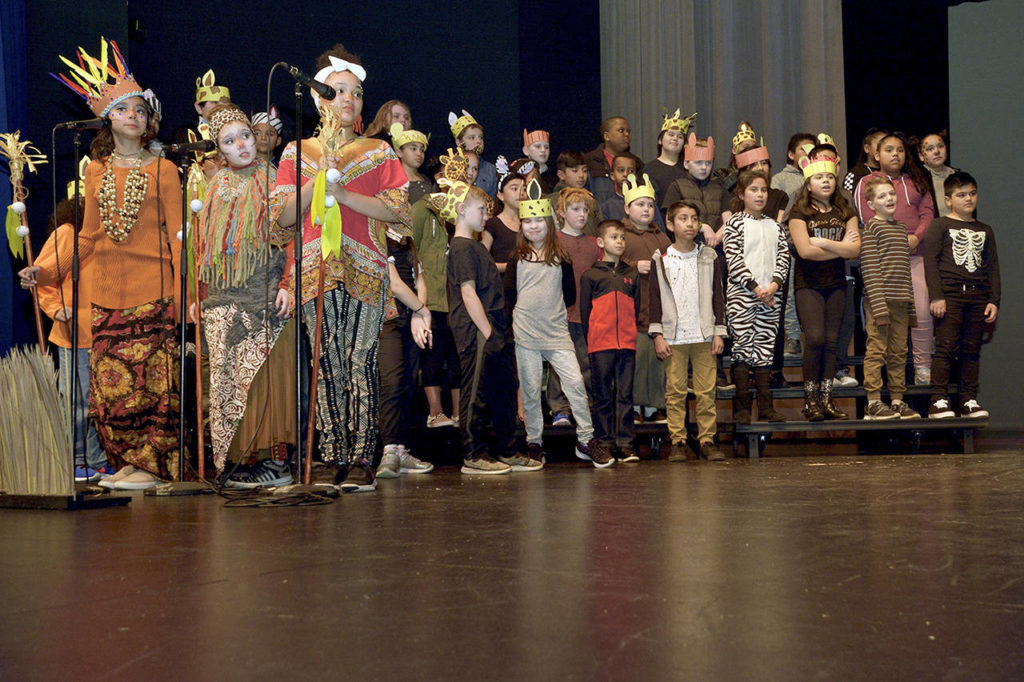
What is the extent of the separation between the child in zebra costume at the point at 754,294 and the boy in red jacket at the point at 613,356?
61 cm

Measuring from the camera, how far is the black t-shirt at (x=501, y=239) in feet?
19.5

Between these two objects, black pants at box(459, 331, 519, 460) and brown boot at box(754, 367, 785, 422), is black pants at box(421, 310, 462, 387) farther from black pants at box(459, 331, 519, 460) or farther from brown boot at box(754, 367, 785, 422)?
brown boot at box(754, 367, 785, 422)

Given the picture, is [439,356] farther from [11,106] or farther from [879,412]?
Result: [11,106]

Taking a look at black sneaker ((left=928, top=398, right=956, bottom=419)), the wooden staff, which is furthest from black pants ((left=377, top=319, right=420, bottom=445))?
black sneaker ((left=928, top=398, right=956, bottom=419))

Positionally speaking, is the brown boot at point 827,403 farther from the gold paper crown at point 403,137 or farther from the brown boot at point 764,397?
the gold paper crown at point 403,137

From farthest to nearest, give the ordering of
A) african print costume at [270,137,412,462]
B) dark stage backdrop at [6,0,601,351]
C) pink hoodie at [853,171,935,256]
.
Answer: dark stage backdrop at [6,0,601,351] → pink hoodie at [853,171,935,256] → african print costume at [270,137,412,462]

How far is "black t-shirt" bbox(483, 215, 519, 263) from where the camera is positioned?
19.5 feet

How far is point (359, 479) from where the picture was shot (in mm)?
3732

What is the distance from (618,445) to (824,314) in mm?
1329

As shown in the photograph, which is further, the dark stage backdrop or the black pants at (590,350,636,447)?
the dark stage backdrop

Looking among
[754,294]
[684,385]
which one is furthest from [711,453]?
[754,294]

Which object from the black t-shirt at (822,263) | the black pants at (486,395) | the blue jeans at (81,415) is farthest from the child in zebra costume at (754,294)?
the blue jeans at (81,415)

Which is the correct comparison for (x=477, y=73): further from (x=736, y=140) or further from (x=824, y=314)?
(x=824, y=314)

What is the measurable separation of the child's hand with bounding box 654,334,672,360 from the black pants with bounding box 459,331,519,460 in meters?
0.98
